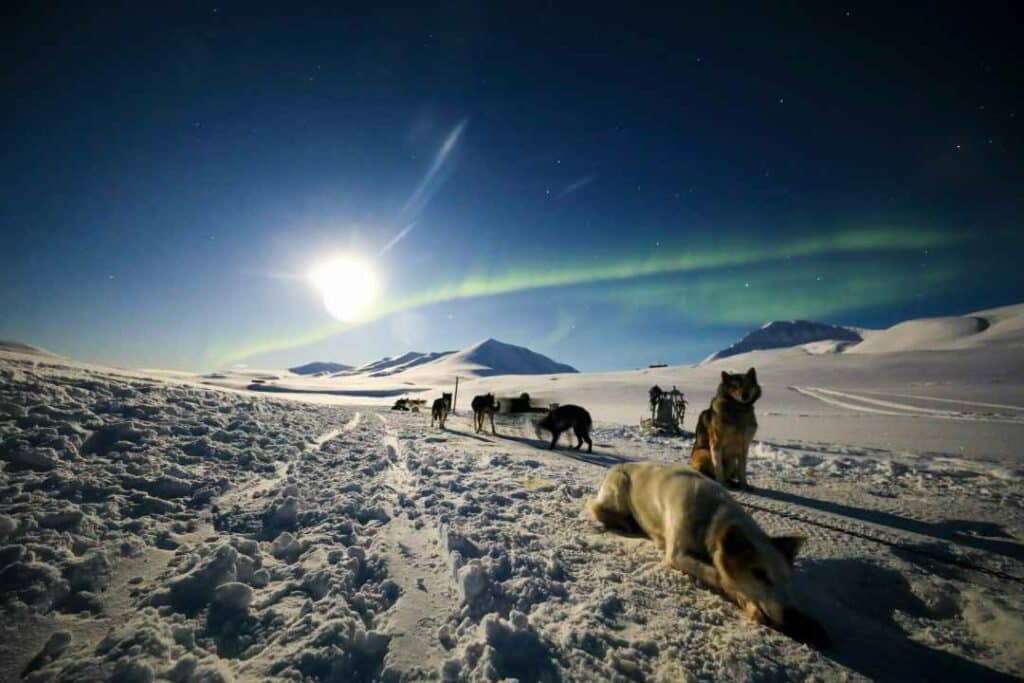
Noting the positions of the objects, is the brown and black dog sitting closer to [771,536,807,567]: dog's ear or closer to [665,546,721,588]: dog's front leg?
[665,546,721,588]: dog's front leg

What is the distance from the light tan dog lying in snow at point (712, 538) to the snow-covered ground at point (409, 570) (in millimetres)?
173

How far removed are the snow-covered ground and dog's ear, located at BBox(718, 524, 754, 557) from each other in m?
0.50

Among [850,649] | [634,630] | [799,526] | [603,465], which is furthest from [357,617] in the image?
[603,465]

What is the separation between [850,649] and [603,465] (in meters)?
6.05

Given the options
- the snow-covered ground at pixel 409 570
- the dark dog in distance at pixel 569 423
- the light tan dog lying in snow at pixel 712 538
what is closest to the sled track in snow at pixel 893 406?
the dark dog in distance at pixel 569 423

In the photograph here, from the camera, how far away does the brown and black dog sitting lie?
606 centimetres

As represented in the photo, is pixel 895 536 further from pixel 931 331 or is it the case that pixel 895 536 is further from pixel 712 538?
pixel 931 331

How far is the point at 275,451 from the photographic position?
7.71 meters

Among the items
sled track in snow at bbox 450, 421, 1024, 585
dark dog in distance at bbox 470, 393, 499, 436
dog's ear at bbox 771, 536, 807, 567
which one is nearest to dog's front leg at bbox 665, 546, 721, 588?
dog's ear at bbox 771, 536, 807, 567

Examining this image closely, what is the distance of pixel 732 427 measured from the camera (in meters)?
6.12

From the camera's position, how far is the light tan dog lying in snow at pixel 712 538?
275 cm

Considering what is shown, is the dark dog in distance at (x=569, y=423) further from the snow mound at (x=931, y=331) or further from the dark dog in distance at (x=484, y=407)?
the snow mound at (x=931, y=331)

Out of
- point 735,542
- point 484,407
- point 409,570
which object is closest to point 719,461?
point 735,542

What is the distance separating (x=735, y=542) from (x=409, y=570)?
9.34 ft
